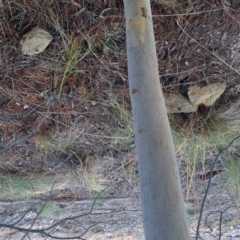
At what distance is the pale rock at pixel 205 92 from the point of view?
3.81 feet

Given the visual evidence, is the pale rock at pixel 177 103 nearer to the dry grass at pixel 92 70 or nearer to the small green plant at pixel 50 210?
the dry grass at pixel 92 70

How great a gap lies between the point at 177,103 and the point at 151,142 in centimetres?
62

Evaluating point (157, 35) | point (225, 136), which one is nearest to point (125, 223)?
point (225, 136)

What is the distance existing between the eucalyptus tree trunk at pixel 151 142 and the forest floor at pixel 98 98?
375 millimetres

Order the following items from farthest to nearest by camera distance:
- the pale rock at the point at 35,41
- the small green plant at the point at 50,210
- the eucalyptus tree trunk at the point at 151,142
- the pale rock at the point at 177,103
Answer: the small green plant at the point at 50,210 < the pale rock at the point at 177,103 < the pale rock at the point at 35,41 < the eucalyptus tree trunk at the point at 151,142

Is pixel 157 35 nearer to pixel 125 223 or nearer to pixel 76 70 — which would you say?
pixel 76 70

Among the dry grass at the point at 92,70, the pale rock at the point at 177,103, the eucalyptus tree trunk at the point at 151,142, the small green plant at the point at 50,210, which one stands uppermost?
the dry grass at the point at 92,70

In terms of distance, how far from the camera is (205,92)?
1163mm

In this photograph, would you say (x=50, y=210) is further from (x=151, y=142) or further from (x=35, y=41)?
(x=151, y=142)

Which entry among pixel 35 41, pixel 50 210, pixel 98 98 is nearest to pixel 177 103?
pixel 98 98

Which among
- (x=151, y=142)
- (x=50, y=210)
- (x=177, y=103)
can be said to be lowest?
(x=151, y=142)

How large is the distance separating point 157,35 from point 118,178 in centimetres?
63

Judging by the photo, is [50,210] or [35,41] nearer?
[35,41]

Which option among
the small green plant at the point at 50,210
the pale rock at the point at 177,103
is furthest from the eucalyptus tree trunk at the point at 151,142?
the small green plant at the point at 50,210
